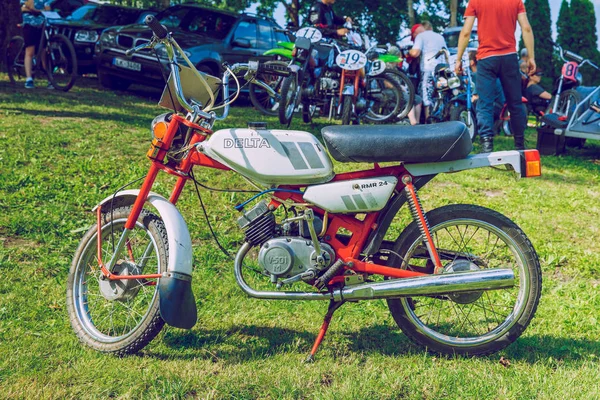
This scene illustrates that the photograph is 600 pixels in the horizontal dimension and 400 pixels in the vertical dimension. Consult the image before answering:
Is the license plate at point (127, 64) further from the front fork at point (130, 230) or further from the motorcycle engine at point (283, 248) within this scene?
the motorcycle engine at point (283, 248)

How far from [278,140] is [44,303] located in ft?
5.56

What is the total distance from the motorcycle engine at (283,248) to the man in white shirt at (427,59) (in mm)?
7302

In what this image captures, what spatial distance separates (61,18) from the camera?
45.2ft

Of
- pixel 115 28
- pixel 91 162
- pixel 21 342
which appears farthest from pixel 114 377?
pixel 115 28

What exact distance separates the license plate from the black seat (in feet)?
29.0

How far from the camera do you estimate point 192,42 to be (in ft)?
36.7

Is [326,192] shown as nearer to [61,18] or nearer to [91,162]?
[91,162]

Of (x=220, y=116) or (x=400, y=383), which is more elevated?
(x=220, y=116)

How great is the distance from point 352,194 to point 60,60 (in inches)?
368

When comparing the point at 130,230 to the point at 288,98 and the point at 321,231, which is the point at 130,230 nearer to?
the point at 321,231

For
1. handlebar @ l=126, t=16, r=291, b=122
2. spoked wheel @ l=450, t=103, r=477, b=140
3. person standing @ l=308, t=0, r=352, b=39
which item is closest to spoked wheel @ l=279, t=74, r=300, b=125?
person standing @ l=308, t=0, r=352, b=39

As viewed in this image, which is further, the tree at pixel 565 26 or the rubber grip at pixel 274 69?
the tree at pixel 565 26

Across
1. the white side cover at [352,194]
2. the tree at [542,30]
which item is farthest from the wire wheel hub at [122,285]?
the tree at [542,30]

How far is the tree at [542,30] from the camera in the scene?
999 inches
